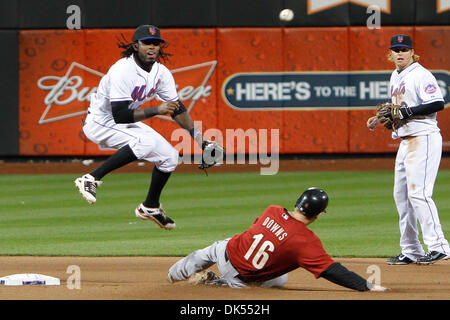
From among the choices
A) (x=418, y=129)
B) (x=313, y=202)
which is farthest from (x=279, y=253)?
(x=418, y=129)

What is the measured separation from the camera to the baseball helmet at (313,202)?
21.0ft

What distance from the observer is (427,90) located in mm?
7852

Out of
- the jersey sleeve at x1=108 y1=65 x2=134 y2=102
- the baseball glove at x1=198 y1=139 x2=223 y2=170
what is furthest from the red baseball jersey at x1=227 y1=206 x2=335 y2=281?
the jersey sleeve at x1=108 y1=65 x2=134 y2=102

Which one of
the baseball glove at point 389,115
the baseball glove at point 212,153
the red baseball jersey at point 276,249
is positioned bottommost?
the red baseball jersey at point 276,249

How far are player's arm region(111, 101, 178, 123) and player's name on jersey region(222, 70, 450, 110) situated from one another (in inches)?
403

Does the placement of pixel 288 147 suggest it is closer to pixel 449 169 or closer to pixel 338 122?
pixel 338 122

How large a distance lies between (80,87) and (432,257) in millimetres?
10381

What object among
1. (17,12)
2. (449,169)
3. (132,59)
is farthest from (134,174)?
(132,59)

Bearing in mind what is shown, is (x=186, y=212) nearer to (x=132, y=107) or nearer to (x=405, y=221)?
(x=405, y=221)

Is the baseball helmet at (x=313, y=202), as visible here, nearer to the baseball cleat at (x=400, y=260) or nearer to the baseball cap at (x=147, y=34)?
the baseball cap at (x=147, y=34)

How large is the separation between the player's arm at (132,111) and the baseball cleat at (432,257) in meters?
2.81

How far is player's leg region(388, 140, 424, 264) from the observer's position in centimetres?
817

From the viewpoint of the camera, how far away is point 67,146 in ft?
56.4

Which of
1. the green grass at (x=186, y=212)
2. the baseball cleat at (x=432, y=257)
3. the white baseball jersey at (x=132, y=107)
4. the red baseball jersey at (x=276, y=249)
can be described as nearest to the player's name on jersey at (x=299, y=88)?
the green grass at (x=186, y=212)
